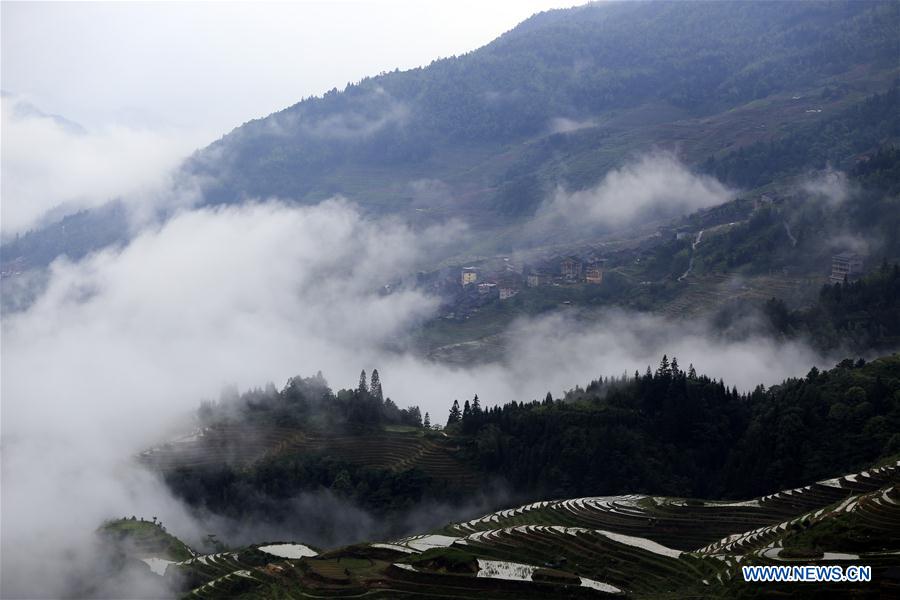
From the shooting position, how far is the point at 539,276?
475ft

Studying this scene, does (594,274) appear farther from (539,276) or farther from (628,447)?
(628,447)

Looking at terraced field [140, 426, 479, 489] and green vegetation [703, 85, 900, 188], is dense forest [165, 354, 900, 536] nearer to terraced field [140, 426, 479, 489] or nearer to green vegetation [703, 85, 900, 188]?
terraced field [140, 426, 479, 489]

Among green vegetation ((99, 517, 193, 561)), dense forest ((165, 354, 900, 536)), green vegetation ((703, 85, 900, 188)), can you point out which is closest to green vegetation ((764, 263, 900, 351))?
dense forest ((165, 354, 900, 536))

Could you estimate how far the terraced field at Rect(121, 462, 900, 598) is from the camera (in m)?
49.8

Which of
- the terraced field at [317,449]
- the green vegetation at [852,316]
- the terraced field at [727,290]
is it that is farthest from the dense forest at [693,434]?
the terraced field at [727,290]

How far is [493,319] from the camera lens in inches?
5399

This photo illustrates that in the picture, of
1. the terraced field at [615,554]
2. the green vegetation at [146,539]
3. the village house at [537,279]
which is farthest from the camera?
the village house at [537,279]

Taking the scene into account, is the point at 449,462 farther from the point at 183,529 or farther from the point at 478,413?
the point at 183,529

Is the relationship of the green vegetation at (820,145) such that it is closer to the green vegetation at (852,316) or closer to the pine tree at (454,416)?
the green vegetation at (852,316)

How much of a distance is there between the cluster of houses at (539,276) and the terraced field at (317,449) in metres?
53.9

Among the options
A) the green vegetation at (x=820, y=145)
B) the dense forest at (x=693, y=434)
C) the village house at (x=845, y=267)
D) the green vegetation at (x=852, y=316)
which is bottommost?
the dense forest at (x=693, y=434)

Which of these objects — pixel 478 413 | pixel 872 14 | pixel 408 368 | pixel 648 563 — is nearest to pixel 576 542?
pixel 648 563

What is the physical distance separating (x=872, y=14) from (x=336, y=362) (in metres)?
118

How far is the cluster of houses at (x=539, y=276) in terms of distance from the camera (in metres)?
142
